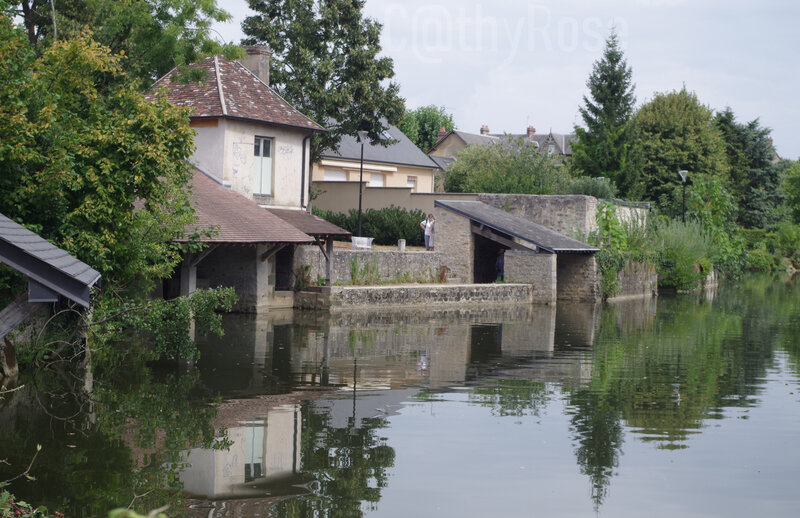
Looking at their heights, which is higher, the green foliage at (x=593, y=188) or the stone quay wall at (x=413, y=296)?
the green foliage at (x=593, y=188)

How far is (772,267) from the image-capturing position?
64625 millimetres

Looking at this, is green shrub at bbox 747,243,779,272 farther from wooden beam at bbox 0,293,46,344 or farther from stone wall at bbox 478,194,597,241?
wooden beam at bbox 0,293,46,344

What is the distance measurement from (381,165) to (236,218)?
27.5 meters

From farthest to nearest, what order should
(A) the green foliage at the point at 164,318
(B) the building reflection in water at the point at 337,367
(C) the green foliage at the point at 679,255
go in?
(C) the green foliage at the point at 679,255 < (A) the green foliage at the point at 164,318 < (B) the building reflection in water at the point at 337,367

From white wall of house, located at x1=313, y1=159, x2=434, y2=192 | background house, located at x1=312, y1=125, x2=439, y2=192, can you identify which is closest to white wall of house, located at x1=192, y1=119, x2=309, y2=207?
white wall of house, located at x1=313, y1=159, x2=434, y2=192

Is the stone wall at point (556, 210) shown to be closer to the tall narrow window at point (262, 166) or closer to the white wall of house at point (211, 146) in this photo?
the tall narrow window at point (262, 166)

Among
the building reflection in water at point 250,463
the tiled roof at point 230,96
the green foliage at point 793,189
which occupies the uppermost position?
the green foliage at point 793,189

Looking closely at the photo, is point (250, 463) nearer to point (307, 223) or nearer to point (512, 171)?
point (307, 223)

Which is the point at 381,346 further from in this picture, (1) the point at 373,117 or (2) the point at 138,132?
(1) the point at 373,117

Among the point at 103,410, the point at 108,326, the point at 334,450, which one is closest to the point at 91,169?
the point at 108,326

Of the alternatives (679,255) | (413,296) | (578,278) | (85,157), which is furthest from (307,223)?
(679,255)

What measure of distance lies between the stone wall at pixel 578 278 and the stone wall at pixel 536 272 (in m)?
2.27

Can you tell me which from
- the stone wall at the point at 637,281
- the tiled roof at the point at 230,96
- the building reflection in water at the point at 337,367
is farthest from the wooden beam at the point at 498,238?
the tiled roof at the point at 230,96

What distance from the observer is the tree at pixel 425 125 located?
8219 cm
